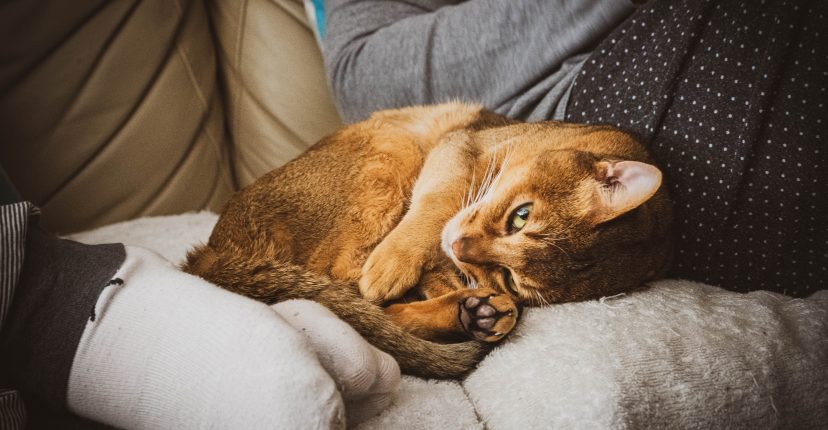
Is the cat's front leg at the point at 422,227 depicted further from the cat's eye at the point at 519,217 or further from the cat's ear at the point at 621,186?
the cat's ear at the point at 621,186

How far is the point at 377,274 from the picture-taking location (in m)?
1.05

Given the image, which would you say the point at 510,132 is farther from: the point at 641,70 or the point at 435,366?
the point at 435,366

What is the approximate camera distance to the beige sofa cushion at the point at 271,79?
1864 millimetres

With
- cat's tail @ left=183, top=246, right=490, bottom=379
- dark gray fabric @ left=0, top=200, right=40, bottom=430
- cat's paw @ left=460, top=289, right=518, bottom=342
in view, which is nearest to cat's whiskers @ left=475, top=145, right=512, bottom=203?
cat's paw @ left=460, top=289, right=518, bottom=342

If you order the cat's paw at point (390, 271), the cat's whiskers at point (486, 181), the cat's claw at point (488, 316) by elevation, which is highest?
the cat's whiskers at point (486, 181)

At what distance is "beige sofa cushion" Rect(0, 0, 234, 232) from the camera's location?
4.83ft

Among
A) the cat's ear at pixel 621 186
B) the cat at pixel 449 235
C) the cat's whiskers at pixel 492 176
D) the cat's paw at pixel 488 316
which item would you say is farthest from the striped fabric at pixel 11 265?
the cat's ear at pixel 621 186

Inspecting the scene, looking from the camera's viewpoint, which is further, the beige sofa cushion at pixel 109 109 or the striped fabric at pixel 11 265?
the beige sofa cushion at pixel 109 109

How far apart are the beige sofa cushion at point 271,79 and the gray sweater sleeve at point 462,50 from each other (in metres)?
0.16

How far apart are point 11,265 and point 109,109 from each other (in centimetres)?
102

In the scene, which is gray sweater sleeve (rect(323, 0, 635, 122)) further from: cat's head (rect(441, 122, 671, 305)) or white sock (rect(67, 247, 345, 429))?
white sock (rect(67, 247, 345, 429))

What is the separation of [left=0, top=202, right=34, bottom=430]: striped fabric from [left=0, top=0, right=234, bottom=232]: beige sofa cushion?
0.80m

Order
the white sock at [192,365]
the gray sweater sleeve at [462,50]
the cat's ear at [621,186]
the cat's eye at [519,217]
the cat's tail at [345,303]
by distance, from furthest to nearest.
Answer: the gray sweater sleeve at [462,50] < the cat's eye at [519,217] < the cat's ear at [621,186] < the cat's tail at [345,303] < the white sock at [192,365]

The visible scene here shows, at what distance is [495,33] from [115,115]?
4.06ft
